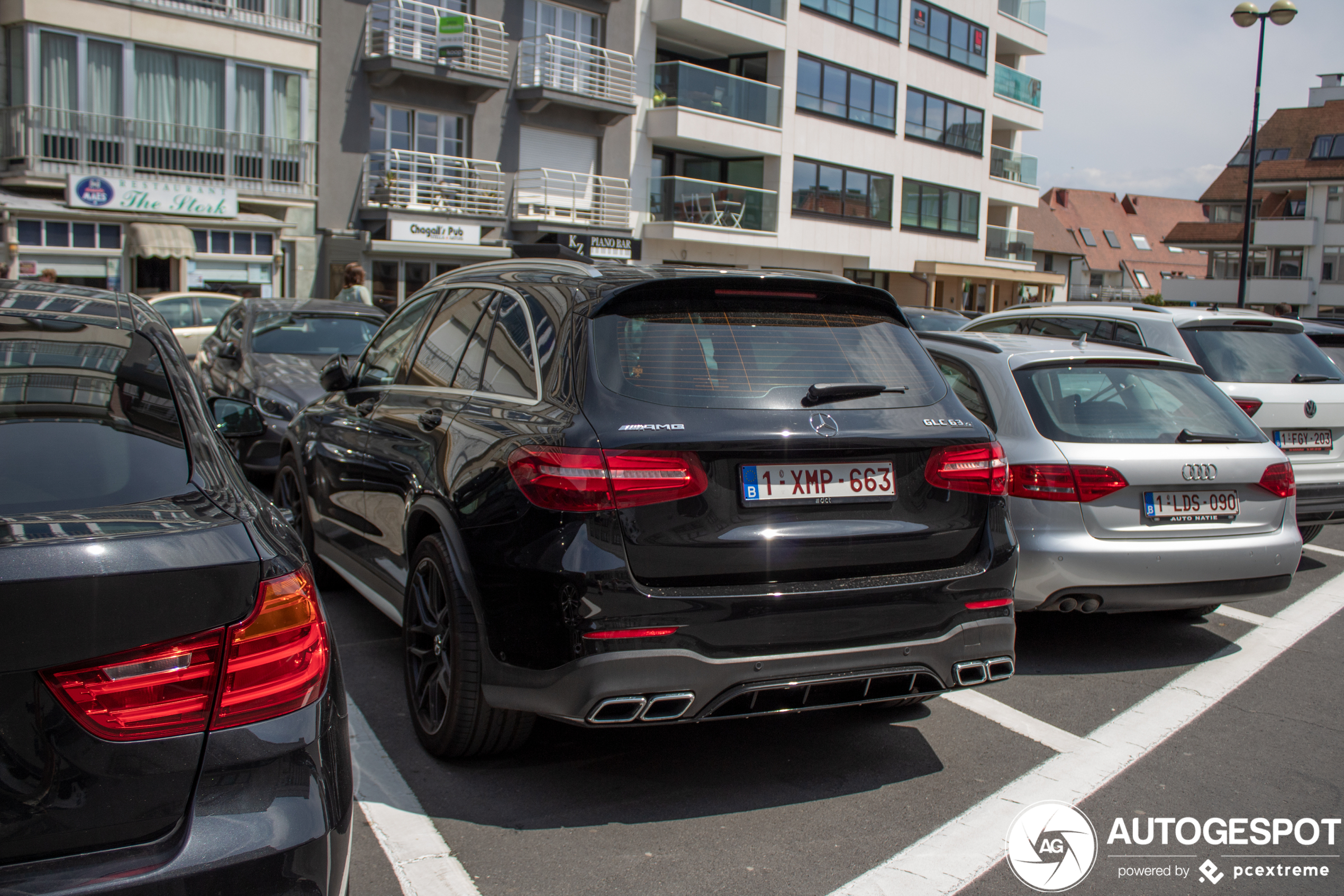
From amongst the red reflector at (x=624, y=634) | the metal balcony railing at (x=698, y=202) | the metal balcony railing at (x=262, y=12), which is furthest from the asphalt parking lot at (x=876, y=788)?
the metal balcony railing at (x=698, y=202)

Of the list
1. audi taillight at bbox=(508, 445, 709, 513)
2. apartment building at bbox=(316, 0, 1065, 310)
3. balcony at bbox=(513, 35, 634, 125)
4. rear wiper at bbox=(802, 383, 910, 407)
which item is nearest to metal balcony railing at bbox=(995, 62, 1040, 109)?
apartment building at bbox=(316, 0, 1065, 310)

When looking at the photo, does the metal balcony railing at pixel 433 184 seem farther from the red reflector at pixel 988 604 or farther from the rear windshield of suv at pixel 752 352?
the red reflector at pixel 988 604

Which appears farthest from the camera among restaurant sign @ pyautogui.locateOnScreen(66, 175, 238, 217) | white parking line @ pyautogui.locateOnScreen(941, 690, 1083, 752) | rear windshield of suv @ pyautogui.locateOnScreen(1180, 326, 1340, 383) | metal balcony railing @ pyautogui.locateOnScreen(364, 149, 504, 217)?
metal balcony railing @ pyautogui.locateOnScreen(364, 149, 504, 217)

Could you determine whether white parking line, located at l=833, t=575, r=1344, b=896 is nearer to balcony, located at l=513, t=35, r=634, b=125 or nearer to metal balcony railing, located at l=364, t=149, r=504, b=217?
metal balcony railing, located at l=364, t=149, r=504, b=217

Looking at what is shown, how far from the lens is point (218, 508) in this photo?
7.39ft

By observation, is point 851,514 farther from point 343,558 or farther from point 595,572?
point 343,558

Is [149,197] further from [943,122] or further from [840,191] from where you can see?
[943,122]

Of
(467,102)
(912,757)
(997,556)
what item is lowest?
(912,757)

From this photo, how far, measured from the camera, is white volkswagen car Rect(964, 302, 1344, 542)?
734 cm

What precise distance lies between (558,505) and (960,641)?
140 centimetres

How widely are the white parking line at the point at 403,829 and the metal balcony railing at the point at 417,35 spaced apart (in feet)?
81.0

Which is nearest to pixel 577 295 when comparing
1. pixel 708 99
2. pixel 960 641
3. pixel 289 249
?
pixel 960 641

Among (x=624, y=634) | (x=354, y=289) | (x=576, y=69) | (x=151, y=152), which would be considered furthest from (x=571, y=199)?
(x=624, y=634)

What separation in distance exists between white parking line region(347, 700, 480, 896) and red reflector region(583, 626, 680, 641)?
737 mm
